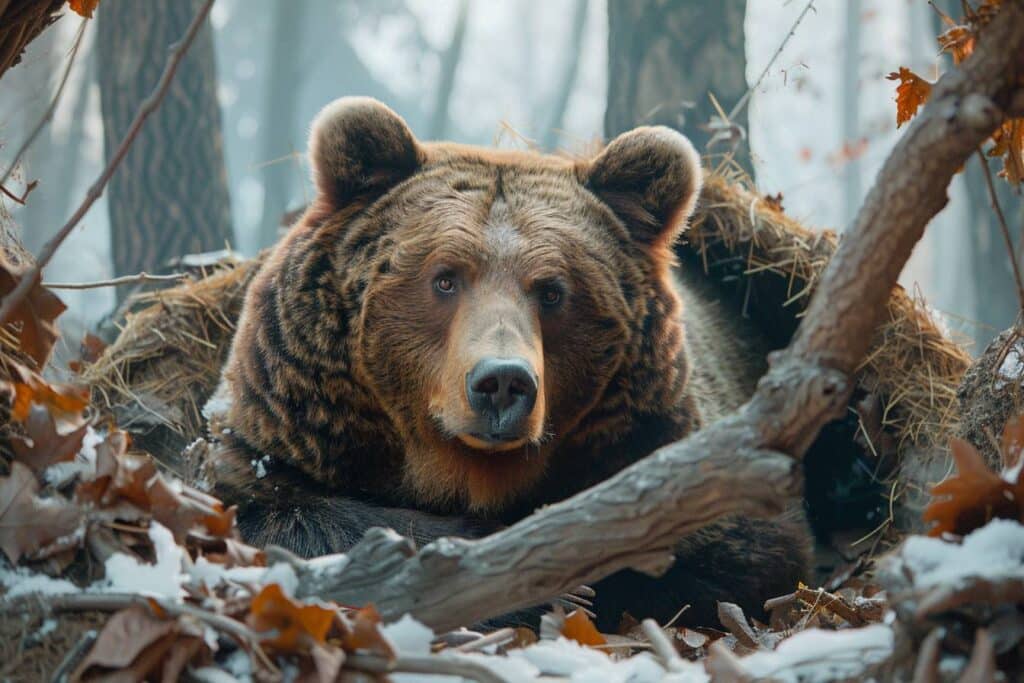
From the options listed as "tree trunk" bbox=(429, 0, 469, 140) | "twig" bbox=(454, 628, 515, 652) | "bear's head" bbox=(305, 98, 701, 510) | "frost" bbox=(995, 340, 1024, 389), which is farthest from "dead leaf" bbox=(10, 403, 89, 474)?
"tree trunk" bbox=(429, 0, 469, 140)

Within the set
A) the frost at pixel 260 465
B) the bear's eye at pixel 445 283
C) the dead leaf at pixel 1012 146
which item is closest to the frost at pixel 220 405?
the frost at pixel 260 465

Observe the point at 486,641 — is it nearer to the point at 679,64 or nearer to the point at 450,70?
the point at 679,64

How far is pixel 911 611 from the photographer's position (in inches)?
73.8

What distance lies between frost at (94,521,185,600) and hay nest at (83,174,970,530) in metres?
3.03

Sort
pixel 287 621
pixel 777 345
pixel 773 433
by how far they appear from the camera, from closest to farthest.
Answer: pixel 773 433, pixel 287 621, pixel 777 345

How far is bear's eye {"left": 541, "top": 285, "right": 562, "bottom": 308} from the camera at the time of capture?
12.4 ft

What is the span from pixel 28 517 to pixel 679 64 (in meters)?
5.52

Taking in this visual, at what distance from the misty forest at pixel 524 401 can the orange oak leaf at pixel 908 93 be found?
0.04 feet

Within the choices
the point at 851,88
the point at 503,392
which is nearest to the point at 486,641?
the point at 503,392

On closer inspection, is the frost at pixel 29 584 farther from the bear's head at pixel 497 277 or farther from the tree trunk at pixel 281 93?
the tree trunk at pixel 281 93

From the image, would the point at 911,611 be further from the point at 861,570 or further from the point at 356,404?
the point at 861,570

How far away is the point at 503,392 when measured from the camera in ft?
10.5

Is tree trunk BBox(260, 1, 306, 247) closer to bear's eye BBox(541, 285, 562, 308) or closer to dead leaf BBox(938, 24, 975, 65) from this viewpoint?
bear's eye BBox(541, 285, 562, 308)

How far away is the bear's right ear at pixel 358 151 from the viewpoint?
394cm
